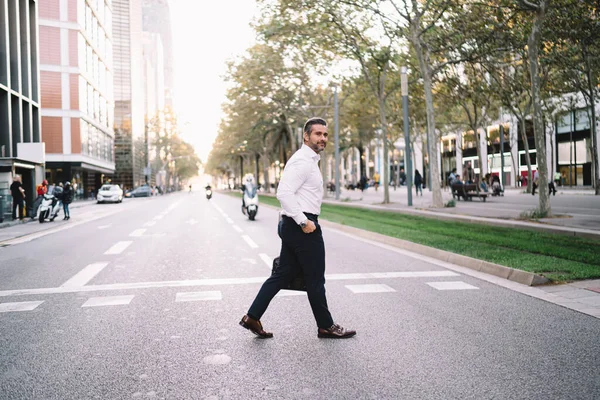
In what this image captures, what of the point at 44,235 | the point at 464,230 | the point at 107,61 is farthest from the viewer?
the point at 107,61

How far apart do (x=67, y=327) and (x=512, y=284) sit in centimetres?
520

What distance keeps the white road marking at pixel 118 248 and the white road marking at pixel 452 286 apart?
21.7 ft

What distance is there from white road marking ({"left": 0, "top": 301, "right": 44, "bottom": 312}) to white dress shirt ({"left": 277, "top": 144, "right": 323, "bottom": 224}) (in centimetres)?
330

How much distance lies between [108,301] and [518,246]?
24.0 feet

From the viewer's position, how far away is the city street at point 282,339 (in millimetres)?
3520

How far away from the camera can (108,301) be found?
6273 millimetres

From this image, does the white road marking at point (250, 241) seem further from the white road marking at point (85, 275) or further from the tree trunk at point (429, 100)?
the tree trunk at point (429, 100)

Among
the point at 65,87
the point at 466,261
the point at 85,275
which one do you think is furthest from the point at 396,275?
the point at 65,87

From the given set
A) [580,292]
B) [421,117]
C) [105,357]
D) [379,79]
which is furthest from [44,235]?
[421,117]

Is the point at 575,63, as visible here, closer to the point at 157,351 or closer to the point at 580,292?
the point at 580,292

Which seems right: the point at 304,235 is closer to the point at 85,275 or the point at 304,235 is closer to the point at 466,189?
the point at 85,275

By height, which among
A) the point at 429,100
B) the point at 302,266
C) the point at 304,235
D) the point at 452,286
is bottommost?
the point at 452,286

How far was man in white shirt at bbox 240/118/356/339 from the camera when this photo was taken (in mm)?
4469

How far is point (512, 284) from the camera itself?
7070mm
